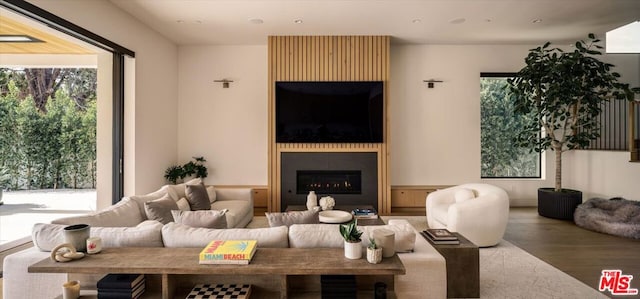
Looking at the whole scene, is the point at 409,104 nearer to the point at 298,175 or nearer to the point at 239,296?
the point at 298,175

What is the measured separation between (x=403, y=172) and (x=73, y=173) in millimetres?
5368

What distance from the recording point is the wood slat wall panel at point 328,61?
5734mm

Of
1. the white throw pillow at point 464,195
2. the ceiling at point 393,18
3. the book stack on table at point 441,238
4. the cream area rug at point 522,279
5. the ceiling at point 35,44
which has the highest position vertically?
the ceiling at point 393,18

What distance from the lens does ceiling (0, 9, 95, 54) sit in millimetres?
4136

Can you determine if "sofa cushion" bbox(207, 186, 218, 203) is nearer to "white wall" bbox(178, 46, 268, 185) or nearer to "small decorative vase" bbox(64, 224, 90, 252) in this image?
"white wall" bbox(178, 46, 268, 185)

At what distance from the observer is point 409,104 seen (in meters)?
6.30

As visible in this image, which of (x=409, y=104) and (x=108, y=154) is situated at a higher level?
(x=409, y=104)

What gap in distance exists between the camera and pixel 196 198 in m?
4.13

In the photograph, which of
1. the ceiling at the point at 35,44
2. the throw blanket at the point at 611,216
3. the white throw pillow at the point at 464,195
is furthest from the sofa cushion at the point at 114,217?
the throw blanket at the point at 611,216

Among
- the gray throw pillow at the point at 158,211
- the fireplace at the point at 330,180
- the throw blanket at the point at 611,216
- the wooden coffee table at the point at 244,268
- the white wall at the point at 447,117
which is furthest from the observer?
the white wall at the point at 447,117

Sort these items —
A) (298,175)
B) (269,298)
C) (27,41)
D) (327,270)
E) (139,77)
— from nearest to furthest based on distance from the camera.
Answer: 1. (327,270)
2. (269,298)
3. (27,41)
4. (139,77)
5. (298,175)

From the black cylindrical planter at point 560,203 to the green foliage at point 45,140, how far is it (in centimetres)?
706

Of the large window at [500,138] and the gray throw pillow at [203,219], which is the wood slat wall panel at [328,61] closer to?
the large window at [500,138]

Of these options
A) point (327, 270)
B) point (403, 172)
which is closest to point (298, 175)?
point (403, 172)
